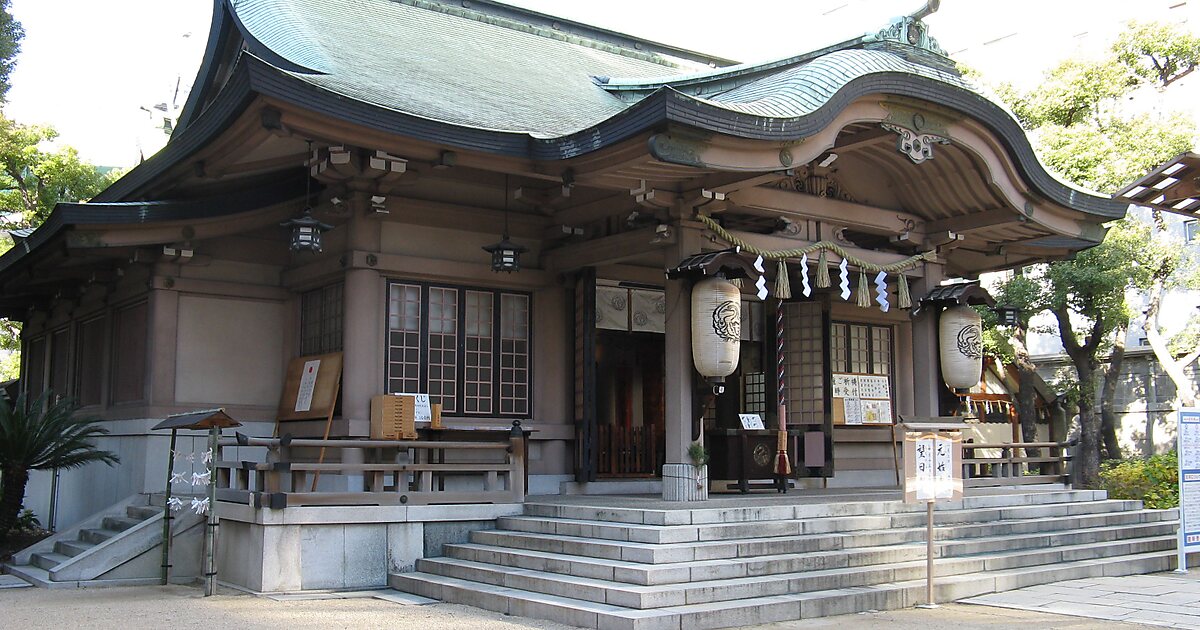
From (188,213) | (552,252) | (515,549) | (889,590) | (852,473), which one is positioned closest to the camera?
(889,590)

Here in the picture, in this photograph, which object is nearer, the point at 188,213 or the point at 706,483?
the point at 706,483

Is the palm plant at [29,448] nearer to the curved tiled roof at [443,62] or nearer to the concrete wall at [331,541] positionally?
the concrete wall at [331,541]

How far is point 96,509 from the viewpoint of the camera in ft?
50.9

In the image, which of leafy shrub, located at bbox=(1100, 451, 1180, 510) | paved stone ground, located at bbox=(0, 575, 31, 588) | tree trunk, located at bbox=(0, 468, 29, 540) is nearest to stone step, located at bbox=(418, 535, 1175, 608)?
paved stone ground, located at bbox=(0, 575, 31, 588)

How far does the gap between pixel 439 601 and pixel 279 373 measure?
5.40 metres

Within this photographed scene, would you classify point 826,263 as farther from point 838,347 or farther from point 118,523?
point 118,523

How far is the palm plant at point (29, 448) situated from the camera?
44.2 ft

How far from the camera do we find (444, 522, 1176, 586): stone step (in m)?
9.38

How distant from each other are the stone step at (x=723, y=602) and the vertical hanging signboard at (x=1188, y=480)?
4.86 feet

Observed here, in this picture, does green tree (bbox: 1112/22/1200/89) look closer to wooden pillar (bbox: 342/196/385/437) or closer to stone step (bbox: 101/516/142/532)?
wooden pillar (bbox: 342/196/385/437)

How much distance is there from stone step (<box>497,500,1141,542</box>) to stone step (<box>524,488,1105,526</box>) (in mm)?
112

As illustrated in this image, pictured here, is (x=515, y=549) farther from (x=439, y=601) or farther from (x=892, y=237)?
(x=892, y=237)

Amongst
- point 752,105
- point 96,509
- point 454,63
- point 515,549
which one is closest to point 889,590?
point 515,549

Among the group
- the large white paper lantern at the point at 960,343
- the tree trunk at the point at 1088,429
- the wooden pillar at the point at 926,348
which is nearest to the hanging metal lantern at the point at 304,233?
the wooden pillar at the point at 926,348
